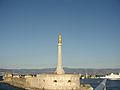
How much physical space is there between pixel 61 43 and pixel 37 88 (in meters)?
8.40

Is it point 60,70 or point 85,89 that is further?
point 60,70

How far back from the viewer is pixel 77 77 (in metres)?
42.0

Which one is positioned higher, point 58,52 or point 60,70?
point 58,52

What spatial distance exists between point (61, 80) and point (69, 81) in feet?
4.26

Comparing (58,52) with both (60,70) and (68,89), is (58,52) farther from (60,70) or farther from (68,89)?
(68,89)

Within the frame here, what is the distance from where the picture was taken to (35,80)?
44.7 meters

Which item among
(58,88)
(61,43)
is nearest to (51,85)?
(58,88)

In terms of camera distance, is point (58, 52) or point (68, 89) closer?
point (68, 89)

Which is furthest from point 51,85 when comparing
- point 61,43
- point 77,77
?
point 61,43

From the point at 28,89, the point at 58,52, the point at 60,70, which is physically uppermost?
the point at 58,52

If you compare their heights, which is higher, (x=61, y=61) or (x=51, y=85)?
(x=61, y=61)

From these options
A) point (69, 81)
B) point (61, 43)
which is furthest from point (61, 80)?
point (61, 43)

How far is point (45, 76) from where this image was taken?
4169cm

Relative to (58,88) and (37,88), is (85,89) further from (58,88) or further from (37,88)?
(37,88)
